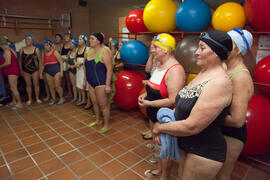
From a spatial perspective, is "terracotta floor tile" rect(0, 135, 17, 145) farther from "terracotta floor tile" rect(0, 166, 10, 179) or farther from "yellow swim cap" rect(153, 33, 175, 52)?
"yellow swim cap" rect(153, 33, 175, 52)

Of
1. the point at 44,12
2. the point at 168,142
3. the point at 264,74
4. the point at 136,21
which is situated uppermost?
the point at 44,12

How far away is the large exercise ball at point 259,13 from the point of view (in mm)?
1988

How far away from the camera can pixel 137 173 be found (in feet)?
7.39

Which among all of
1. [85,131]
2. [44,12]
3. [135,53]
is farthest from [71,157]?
[44,12]

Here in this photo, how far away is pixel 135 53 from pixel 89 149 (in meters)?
1.97

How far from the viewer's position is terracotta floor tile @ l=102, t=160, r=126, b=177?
2254 millimetres

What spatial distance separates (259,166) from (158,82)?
194 cm

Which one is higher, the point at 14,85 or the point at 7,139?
the point at 14,85

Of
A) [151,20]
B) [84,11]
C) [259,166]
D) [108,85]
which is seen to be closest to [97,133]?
[108,85]

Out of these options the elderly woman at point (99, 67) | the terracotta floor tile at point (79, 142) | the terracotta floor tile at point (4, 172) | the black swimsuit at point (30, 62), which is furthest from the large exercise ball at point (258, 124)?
the black swimsuit at point (30, 62)

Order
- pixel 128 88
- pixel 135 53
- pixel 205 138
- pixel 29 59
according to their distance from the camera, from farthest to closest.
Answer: pixel 29 59 → pixel 128 88 → pixel 135 53 → pixel 205 138

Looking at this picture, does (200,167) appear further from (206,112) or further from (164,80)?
(164,80)

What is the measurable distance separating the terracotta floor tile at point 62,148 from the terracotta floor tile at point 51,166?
0.60ft

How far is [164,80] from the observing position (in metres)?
1.71
